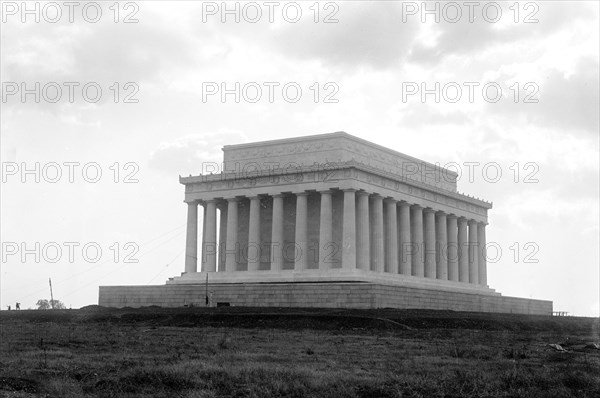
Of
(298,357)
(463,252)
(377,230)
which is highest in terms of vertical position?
(377,230)

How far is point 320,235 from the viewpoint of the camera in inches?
2916

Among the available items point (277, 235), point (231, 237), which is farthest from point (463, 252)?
point (231, 237)

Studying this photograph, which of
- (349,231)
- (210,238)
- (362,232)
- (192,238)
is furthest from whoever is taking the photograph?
(210,238)

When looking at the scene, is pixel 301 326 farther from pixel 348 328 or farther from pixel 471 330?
pixel 471 330

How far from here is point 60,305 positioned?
128 meters

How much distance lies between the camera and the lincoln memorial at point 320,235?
69.2 meters

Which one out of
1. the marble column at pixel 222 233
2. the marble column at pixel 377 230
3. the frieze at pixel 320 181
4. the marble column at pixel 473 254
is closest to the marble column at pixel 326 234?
the frieze at pixel 320 181

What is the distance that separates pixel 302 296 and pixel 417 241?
20764mm

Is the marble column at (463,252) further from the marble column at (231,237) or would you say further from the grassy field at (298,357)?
the grassy field at (298,357)

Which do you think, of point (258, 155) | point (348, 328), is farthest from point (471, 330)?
point (258, 155)

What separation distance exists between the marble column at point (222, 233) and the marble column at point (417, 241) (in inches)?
705

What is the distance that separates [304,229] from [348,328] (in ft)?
84.1

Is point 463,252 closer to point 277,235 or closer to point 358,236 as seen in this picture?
point 358,236

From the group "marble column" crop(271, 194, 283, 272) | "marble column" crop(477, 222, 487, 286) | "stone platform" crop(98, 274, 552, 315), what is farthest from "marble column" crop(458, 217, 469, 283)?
"marble column" crop(271, 194, 283, 272)
